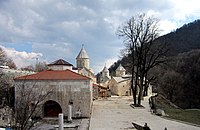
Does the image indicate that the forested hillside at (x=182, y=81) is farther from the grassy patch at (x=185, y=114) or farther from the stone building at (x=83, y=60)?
the grassy patch at (x=185, y=114)

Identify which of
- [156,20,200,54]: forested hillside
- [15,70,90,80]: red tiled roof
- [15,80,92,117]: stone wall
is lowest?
[15,80,92,117]: stone wall

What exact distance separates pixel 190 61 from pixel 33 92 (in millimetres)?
54330

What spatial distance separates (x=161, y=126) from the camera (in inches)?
678

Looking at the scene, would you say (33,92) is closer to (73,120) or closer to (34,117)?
(34,117)

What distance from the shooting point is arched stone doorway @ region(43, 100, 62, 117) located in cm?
2622

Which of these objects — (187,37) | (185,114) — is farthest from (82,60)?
(187,37)

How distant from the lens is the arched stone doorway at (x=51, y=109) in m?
26.2

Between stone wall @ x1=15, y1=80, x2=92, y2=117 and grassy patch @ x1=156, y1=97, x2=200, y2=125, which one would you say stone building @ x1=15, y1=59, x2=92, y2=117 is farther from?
grassy patch @ x1=156, y1=97, x2=200, y2=125

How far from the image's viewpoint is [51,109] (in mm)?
26406

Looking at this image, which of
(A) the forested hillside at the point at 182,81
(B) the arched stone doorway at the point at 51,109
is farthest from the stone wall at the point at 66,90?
(A) the forested hillside at the point at 182,81

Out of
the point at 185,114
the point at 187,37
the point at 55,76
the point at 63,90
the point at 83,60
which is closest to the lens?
the point at 185,114

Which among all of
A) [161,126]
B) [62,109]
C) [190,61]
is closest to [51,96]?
[62,109]

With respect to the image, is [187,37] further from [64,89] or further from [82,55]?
[64,89]

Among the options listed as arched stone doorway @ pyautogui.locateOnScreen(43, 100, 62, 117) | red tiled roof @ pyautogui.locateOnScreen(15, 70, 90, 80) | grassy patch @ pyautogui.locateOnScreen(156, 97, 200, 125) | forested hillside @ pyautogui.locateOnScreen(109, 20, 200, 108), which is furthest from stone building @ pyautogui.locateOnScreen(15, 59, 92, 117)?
forested hillside @ pyautogui.locateOnScreen(109, 20, 200, 108)
